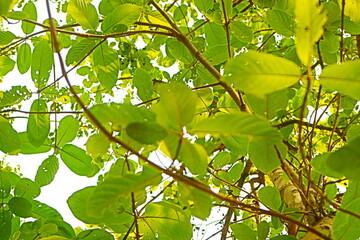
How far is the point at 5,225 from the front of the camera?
1.02m

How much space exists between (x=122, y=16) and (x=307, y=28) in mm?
683

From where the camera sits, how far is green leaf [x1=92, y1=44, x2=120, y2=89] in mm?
1144

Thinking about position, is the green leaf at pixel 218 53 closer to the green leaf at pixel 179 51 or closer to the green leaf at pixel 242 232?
the green leaf at pixel 179 51

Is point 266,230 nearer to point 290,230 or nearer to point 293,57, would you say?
point 290,230

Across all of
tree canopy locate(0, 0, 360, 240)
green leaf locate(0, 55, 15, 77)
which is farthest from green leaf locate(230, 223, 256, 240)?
green leaf locate(0, 55, 15, 77)

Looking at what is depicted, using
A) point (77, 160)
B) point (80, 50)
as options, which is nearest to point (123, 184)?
point (80, 50)

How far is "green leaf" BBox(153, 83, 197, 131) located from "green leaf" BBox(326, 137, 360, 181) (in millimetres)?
166

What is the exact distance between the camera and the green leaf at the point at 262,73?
0.42m

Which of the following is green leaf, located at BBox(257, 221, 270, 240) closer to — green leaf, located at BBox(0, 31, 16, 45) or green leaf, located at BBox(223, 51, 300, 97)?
green leaf, located at BBox(223, 51, 300, 97)

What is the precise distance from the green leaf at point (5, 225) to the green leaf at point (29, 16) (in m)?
0.62

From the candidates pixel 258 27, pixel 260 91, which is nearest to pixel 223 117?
pixel 260 91

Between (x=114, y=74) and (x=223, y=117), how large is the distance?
2.54 feet

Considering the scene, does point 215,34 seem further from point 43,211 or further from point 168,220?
point 43,211

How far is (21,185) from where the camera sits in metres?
1.16
